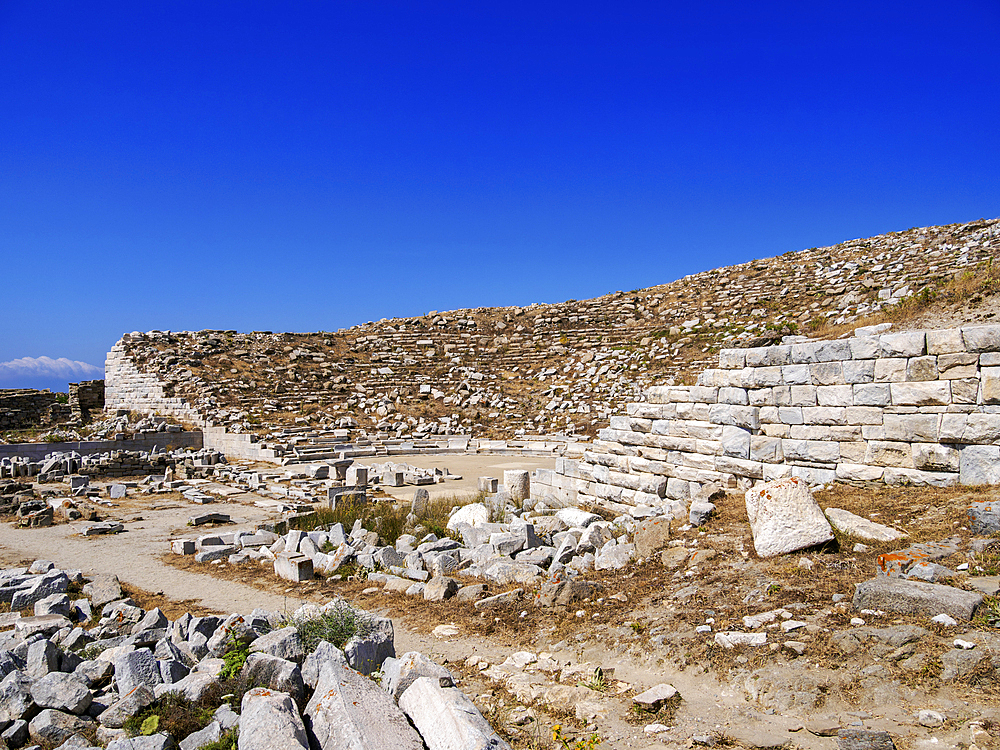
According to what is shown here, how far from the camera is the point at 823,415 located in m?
8.68

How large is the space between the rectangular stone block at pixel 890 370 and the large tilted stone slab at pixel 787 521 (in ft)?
9.12

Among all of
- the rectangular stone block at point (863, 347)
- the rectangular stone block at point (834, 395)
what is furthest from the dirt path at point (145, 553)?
the rectangular stone block at point (863, 347)

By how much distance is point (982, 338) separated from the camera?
24.3 ft

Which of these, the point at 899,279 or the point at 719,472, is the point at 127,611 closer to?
the point at 719,472

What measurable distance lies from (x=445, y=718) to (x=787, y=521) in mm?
4130

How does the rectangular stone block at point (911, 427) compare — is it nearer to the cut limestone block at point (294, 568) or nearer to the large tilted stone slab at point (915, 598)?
the large tilted stone slab at point (915, 598)

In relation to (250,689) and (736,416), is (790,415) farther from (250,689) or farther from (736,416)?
(250,689)

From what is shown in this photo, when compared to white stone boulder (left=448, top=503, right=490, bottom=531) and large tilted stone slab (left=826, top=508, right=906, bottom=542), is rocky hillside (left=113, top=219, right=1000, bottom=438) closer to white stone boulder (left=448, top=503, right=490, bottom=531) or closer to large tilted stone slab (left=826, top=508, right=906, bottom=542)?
white stone boulder (left=448, top=503, right=490, bottom=531)

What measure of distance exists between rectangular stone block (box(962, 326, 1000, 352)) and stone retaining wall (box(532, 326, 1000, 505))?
12mm

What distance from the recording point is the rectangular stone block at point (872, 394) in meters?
8.12

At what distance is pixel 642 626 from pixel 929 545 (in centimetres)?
272

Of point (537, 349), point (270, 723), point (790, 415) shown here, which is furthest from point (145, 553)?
point (537, 349)

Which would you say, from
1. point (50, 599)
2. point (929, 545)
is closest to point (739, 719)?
point (929, 545)

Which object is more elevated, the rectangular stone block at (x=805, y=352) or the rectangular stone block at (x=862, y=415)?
the rectangular stone block at (x=805, y=352)
